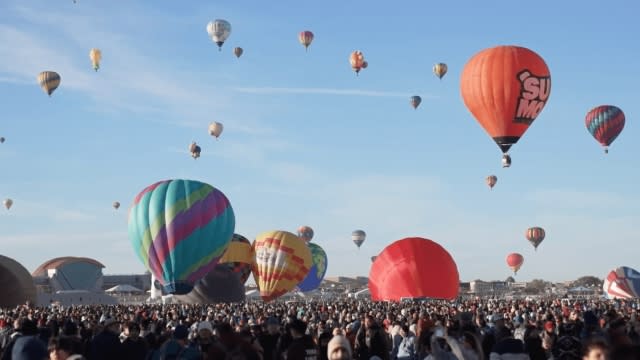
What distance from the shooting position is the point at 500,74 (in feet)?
118

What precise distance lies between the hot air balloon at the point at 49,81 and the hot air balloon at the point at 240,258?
15467 mm

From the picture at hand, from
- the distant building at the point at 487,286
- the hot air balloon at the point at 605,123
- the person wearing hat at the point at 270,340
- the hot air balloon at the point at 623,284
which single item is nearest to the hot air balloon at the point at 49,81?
the hot air balloon at the point at 605,123

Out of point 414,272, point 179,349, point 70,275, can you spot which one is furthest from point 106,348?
point 70,275

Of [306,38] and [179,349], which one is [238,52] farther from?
[179,349]

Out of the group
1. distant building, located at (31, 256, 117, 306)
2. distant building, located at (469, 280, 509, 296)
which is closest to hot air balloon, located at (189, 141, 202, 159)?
distant building, located at (31, 256, 117, 306)

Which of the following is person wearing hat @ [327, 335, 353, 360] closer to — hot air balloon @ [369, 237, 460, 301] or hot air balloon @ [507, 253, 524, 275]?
hot air balloon @ [369, 237, 460, 301]

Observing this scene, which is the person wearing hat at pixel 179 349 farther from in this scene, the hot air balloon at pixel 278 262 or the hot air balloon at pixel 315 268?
the hot air balloon at pixel 315 268

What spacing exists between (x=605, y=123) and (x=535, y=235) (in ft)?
75.6

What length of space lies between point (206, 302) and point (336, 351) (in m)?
47.4

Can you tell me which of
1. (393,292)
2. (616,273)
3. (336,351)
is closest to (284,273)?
(393,292)

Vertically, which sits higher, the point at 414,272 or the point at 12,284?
the point at 12,284

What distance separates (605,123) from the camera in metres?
Answer: 50.7

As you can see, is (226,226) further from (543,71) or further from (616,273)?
(616,273)

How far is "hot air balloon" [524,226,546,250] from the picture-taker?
2842 inches
